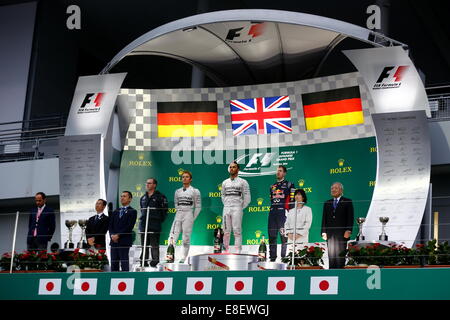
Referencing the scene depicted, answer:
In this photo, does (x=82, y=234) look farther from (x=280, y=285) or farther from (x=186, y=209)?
(x=280, y=285)

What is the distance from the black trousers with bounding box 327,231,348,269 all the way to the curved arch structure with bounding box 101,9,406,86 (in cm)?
317

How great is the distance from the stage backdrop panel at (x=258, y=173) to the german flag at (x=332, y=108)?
0.36 meters

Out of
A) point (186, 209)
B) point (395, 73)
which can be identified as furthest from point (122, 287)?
point (395, 73)

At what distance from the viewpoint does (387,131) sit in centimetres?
1039

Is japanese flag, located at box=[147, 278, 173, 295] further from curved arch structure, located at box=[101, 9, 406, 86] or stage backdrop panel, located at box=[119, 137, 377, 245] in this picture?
curved arch structure, located at box=[101, 9, 406, 86]

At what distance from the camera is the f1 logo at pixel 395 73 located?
34.1 feet

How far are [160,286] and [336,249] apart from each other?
2.14m

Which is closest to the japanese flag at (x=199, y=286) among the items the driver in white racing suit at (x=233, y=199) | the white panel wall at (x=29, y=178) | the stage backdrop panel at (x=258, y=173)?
the driver in white racing suit at (x=233, y=199)

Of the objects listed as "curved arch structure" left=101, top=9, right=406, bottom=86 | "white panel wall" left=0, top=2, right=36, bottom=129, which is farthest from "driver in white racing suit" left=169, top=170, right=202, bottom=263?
"white panel wall" left=0, top=2, right=36, bottom=129

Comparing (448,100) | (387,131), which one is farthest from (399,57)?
(448,100)

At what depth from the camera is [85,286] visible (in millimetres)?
8734

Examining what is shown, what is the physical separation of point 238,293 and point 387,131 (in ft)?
11.9

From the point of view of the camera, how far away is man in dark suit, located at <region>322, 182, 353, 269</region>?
28.6 ft
